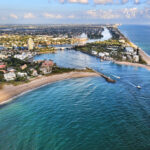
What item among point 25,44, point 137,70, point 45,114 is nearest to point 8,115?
point 45,114

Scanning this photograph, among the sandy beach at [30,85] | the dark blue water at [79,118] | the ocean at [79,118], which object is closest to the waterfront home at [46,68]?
the sandy beach at [30,85]

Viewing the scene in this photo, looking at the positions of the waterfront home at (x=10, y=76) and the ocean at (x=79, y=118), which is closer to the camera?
the ocean at (x=79, y=118)

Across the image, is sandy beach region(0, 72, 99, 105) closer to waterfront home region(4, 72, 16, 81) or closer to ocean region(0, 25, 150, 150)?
Answer: ocean region(0, 25, 150, 150)

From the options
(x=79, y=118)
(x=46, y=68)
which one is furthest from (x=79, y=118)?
(x=46, y=68)

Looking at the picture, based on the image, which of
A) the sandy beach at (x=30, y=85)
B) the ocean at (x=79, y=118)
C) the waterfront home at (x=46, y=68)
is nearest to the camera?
the ocean at (x=79, y=118)

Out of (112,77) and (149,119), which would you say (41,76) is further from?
(149,119)

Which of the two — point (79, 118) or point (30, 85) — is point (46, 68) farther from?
point (79, 118)

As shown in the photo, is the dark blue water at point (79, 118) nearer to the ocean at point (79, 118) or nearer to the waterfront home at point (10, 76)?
the ocean at point (79, 118)
